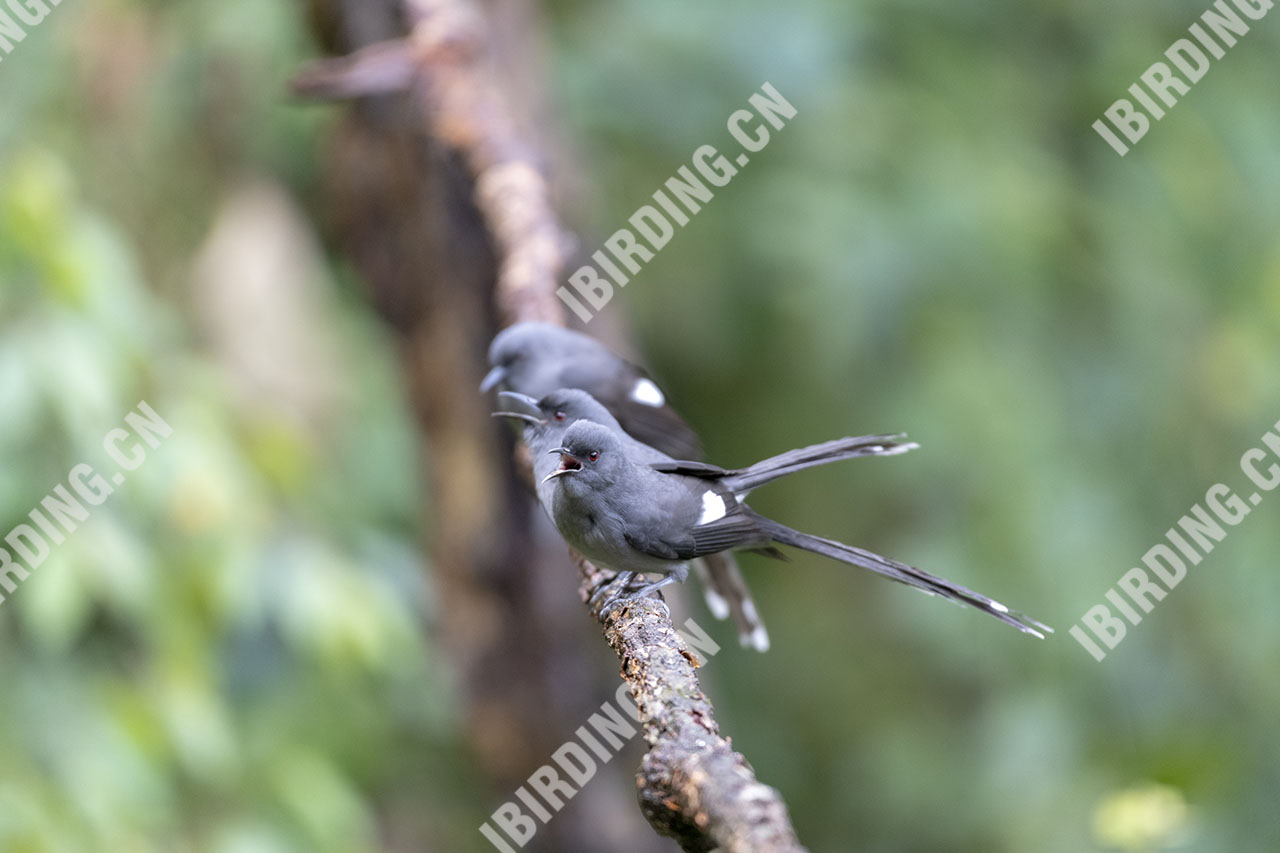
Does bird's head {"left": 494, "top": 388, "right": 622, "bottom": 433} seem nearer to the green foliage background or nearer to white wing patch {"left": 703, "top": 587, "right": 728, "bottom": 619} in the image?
white wing patch {"left": 703, "top": 587, "right": 728, "bottom": 619}

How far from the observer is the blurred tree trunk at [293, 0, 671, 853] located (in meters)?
4.50

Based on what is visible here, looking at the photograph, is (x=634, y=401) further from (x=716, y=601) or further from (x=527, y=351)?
(x=716, y=601)

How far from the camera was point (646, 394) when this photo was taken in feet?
12.3

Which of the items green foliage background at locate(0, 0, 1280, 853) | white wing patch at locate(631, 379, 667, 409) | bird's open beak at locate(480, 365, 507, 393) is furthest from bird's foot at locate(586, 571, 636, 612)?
green foliage background at locate(0, 0, 1280, 853)

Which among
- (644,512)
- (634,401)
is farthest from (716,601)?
(644,512)

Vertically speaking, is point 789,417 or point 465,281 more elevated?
point 789,417

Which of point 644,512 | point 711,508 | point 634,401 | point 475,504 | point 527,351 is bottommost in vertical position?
point 644,512

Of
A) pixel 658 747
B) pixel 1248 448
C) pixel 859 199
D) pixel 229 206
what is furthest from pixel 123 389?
pixel 1248 448

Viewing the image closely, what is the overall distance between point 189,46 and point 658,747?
178 inches

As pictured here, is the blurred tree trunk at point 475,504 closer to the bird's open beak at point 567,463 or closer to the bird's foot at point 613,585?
the bird's foot at point 613,585

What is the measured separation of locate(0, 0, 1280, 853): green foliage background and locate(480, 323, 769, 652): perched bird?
3.13 ft

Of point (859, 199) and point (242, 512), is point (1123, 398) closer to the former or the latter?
point (859, 199)

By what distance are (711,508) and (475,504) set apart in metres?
1.86

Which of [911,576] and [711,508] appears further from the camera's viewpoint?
[711,508]
